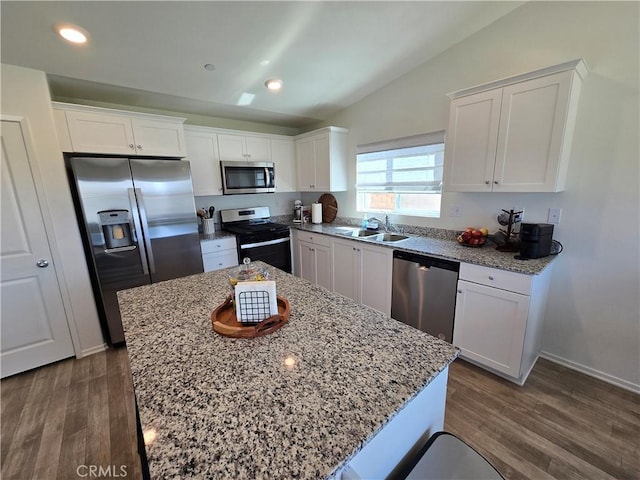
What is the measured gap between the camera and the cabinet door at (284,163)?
3.71 m

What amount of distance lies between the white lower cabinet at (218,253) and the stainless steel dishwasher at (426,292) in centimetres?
186

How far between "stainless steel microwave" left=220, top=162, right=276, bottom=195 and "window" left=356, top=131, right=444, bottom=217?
118 centimetres

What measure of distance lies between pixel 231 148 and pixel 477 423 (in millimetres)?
3510

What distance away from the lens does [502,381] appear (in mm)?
2037

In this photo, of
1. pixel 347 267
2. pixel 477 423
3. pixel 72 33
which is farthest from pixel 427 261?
pixel 72 33

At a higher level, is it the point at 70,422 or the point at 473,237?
the point at 473,237

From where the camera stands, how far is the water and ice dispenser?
2319 mm

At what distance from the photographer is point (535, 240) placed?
1.92 metres

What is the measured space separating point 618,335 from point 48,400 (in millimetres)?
4203

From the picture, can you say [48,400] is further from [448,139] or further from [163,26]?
[448,139]

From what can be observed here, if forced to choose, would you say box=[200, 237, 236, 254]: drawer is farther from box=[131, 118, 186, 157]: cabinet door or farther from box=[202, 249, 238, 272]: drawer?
box=[131, 118, 186, 157]: cabinet door

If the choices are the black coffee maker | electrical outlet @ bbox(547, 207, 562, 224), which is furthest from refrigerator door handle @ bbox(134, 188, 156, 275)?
electrical outlet @ bbox(547, 207, 562, 224)

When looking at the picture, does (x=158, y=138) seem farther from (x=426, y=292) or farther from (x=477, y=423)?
(x=477, y=423)

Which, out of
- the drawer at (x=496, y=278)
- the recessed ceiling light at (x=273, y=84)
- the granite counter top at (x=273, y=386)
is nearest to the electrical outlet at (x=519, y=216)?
the drawer at (x=496, y=278)
